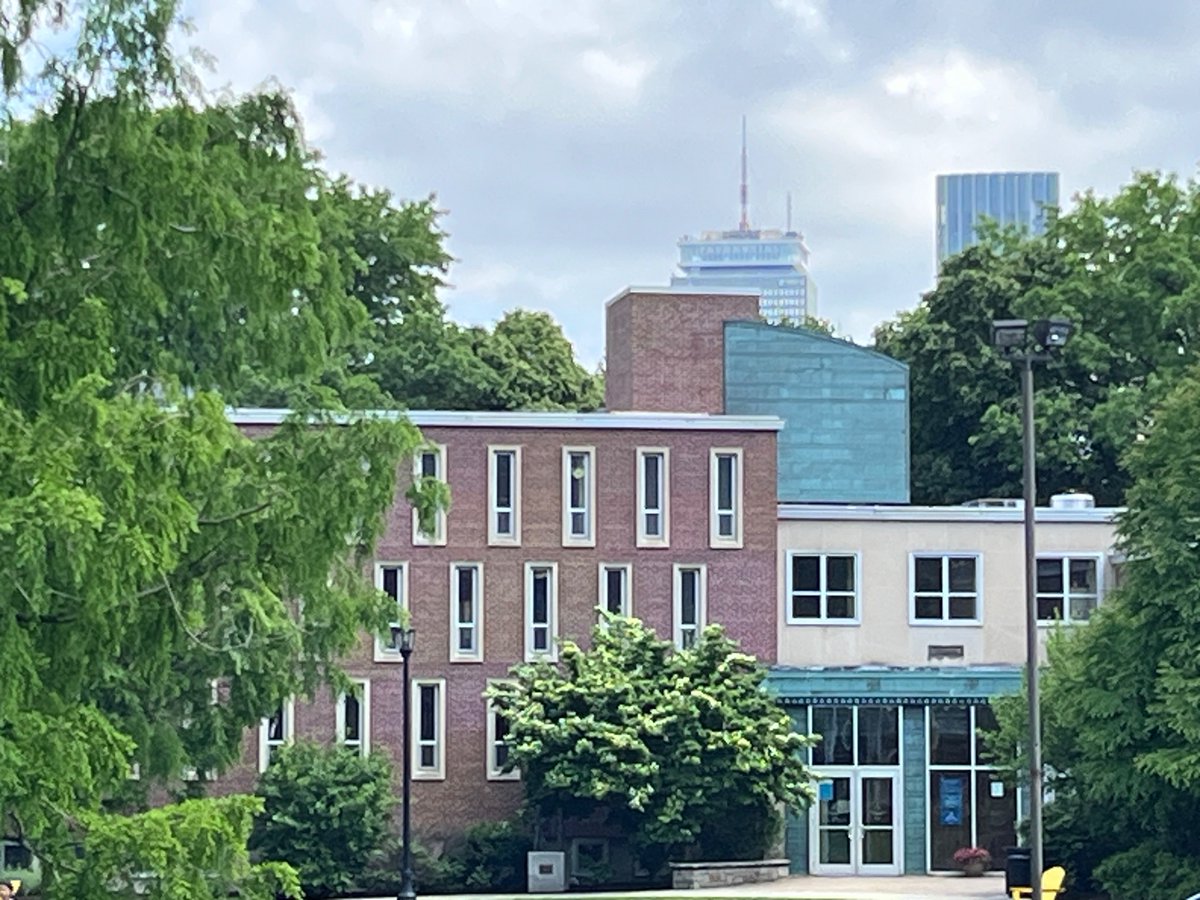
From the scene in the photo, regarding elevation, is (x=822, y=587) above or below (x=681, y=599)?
above

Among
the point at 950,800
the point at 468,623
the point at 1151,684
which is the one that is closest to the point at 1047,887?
the point at 1151,684

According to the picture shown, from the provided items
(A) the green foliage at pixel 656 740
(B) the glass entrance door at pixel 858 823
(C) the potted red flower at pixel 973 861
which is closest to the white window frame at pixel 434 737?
(A) the green foliage at pixel 656 740

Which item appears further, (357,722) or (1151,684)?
(357,722)

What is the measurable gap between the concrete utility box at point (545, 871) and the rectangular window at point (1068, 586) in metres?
13.1

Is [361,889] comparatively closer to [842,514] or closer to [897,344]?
Answer: [842,514]

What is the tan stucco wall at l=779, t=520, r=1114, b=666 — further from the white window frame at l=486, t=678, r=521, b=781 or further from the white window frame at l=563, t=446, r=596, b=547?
the white window frame at l=486, t=678, r=521, b=781

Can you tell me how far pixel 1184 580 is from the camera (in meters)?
42.1

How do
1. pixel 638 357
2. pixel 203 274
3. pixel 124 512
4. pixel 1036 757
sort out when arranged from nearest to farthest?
pixel 124 512
pixel 203 274
pixel 1036 757
pixel 638 357

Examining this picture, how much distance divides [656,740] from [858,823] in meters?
7.10

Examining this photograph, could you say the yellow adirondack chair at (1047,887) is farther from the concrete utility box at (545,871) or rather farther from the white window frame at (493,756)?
the white window frame at (493,756)

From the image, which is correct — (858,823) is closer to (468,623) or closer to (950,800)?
(950,800)

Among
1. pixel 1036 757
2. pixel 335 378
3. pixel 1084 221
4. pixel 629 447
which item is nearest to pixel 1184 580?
pixel 1036 757

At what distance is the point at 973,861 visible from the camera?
176 ft

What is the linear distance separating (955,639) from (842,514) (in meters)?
3.98
